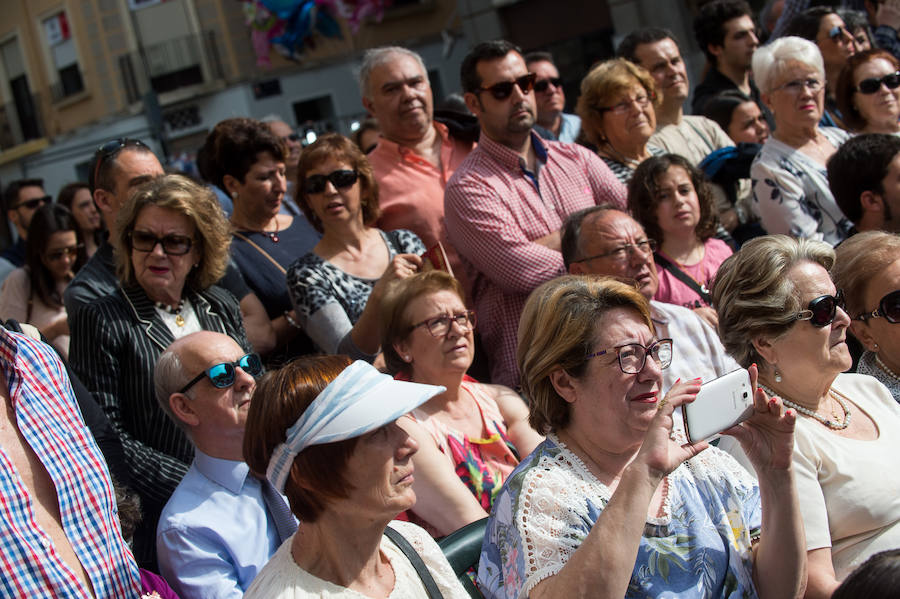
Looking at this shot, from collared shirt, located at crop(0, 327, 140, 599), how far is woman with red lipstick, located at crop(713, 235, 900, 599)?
180 centimetres

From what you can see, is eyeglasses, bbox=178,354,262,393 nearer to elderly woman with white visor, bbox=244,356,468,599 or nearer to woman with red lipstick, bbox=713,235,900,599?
elderly woman with white visor, bbox=244,356,468,599

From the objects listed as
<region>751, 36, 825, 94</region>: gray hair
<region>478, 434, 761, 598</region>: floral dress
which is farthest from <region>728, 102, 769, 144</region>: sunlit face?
<region>478, 434, 761, 598</region>: floral dress

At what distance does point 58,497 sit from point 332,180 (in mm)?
2251

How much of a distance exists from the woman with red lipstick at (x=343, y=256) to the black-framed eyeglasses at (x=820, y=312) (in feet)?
5.09

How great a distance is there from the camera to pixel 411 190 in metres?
4.97

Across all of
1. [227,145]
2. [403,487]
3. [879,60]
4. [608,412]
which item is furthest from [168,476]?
[879,60]

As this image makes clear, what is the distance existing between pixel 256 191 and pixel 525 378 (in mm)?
2406

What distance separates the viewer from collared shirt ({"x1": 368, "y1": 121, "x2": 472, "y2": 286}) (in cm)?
493

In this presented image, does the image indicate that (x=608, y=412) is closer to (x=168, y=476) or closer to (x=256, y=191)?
(x=168, y=476)

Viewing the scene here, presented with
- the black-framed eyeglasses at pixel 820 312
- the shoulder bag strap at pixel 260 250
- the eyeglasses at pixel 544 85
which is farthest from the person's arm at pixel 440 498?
the eyeglasses at pixel 544 85

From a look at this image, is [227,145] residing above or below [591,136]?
above

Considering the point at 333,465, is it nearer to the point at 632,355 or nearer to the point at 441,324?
the point at 632,355

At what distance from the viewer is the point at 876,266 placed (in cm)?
349

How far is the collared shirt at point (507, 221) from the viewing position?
427 centimetres
